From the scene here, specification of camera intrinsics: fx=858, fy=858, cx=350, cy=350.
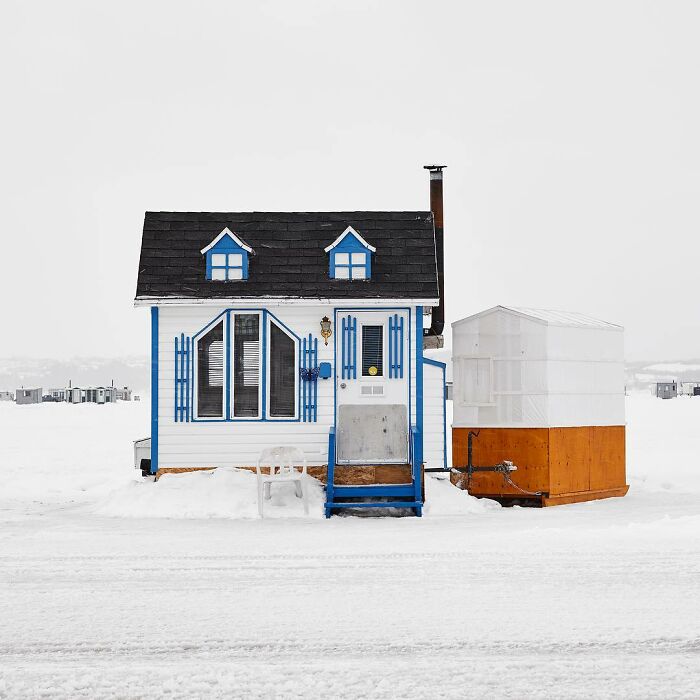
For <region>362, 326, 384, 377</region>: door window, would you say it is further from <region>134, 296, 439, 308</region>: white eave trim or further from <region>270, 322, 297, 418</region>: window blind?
<region>270, 322, 297, 418</region>: window blind

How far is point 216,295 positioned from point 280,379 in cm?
180

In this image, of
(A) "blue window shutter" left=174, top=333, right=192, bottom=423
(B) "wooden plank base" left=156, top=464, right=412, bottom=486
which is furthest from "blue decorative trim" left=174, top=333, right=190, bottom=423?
(B) "wooden plank base" left=156, top=464, right=412, bottom=486

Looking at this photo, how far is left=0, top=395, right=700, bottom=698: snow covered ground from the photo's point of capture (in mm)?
5793

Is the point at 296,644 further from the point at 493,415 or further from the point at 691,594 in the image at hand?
the point at 493,415

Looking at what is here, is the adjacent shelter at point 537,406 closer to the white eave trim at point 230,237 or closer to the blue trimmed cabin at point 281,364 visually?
the blue trimmed cabin at point 281,364

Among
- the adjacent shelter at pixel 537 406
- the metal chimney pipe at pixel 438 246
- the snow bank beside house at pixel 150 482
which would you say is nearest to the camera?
the snow bank beside house at pixel 150 482

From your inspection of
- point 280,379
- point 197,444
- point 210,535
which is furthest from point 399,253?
point 210,535

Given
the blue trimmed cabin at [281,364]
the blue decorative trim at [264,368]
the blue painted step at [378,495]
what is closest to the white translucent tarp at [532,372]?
the blue trimmed cabin at [281,364]

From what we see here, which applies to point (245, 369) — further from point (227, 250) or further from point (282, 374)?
point (227, 250)

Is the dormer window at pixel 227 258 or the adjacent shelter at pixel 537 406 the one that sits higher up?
the dormer window at pixel 227 258

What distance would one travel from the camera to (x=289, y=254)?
15336 mm

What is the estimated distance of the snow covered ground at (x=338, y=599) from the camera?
5793 millimetres

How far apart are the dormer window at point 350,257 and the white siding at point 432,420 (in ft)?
6.54

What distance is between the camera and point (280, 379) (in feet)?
48.4
